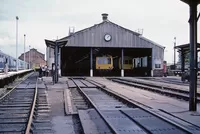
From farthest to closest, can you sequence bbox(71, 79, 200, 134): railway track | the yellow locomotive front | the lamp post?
the yellow locomotive front
the lamp post
bbox(71, 79, 200, 134): railway track

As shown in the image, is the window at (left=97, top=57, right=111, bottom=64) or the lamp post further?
the window at (left=97, top=57, right=111, bottom=64)

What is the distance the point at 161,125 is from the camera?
27.4 ft

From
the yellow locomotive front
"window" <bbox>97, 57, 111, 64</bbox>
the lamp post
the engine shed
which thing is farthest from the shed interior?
the lamp post

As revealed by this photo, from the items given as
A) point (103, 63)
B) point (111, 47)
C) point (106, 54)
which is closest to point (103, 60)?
point (103, 63)

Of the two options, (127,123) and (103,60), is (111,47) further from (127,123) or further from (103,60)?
(127,123)

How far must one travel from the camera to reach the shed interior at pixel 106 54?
4803cm

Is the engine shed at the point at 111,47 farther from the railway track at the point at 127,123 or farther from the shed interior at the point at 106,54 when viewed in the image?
the railway track at the point at 127,123

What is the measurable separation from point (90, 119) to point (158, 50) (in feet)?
121

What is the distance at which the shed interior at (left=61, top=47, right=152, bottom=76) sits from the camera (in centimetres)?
4803

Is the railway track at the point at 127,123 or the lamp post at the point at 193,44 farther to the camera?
the lamp post at the point at 193,44

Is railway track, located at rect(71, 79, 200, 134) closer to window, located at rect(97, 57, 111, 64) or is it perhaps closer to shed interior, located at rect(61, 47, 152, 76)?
window, located at rect(97, 57, 111, 64)

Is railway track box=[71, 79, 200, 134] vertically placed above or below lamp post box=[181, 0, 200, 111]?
below

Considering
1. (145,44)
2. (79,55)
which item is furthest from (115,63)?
(145,44)

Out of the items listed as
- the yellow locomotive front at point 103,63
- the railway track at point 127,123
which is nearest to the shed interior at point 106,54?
the yellow locomotive front at point 103,63
